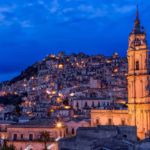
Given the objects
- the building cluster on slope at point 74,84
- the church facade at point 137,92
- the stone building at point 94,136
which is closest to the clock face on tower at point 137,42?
the church facade at point 137,92

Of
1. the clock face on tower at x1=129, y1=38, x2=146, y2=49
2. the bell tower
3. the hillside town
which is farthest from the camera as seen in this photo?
the clock face on tower at x1=129, y1=38, x2=146, y2=49

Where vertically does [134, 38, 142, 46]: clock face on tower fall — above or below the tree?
above

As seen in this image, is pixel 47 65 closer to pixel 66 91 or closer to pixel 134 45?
pixel 66 91

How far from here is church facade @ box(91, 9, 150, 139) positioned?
1955 inches

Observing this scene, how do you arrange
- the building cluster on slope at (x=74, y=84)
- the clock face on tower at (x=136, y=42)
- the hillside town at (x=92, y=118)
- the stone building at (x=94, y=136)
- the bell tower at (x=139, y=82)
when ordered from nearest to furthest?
the stone building at (x=94, y=136), the hillside town at (x=92, y=118), the bell tower at (x=139, y=82), the clock face on tower at (x=136, y=42), the building cluster on slope at (x=74, y=84)

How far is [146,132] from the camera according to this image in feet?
160

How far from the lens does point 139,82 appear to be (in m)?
50.7

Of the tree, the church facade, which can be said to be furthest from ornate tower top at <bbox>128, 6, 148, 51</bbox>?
the tree

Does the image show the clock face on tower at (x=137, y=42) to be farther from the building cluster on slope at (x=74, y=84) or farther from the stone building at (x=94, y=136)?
the building cluster on slope at (x=74, y=84)

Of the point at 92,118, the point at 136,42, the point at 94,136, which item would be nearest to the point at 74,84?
the point at 92,118

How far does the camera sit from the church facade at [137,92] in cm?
4966

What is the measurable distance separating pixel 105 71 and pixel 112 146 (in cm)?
10177

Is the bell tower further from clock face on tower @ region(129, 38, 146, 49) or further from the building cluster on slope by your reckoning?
the building cluster on slope

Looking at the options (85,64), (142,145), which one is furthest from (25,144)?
(85,64)
